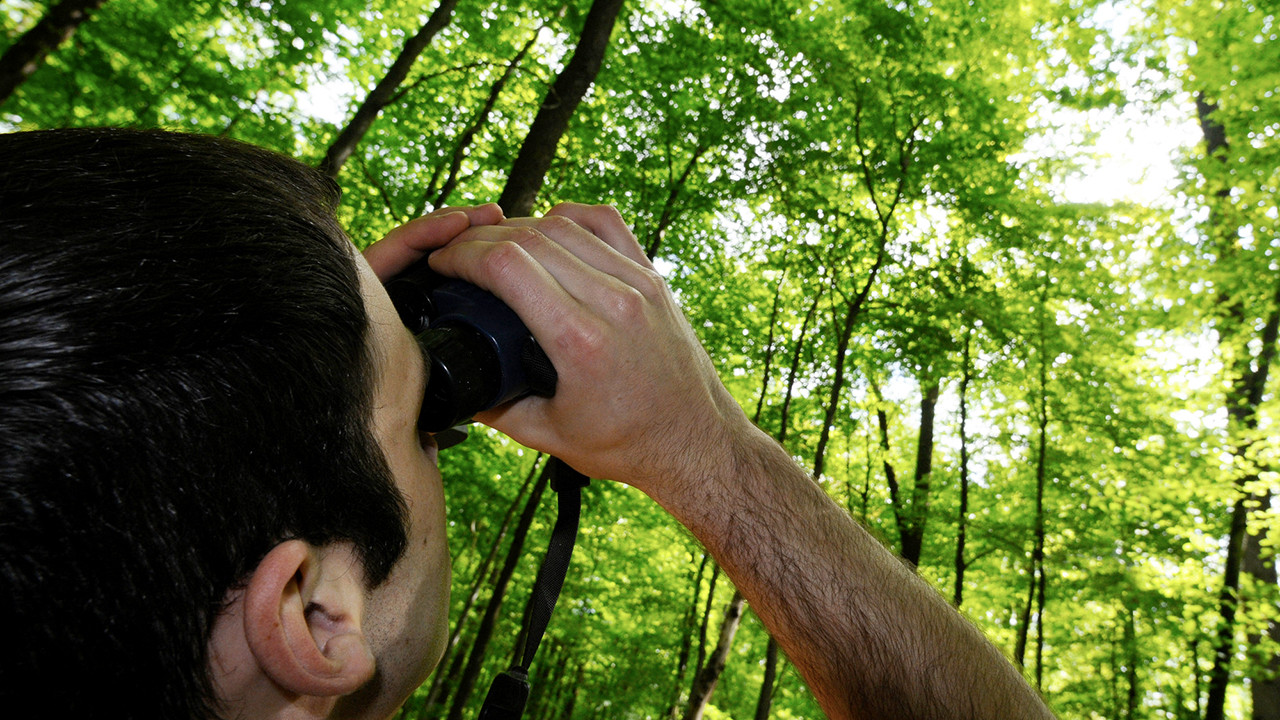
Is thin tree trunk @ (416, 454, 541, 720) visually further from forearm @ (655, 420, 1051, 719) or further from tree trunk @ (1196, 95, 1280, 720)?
forearm @ (655, 420, 1051, 719)

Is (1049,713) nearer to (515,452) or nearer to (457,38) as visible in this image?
(457,38)

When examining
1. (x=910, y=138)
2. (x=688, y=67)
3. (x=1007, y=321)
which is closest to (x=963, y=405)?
(x=1007, y=321)

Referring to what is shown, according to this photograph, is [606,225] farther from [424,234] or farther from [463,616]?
[463,616]

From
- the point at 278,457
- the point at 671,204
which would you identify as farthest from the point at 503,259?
the point at 671,204

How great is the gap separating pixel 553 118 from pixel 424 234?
7.99 feet

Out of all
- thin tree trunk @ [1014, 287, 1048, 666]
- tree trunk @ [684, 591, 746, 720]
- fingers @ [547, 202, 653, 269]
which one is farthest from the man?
thin tree trunk @ [1014, 287, 1048, 666]

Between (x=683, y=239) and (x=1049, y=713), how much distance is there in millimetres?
11394

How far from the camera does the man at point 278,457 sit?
61 centimetres

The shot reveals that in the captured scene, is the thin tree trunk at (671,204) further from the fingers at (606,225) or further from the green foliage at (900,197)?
the fingers at (606,225)

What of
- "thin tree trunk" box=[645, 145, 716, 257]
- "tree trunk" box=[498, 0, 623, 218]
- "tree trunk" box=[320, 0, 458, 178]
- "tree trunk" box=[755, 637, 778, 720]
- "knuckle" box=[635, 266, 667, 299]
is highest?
"thin tree trunk" box=[645, 145, 716, 257]

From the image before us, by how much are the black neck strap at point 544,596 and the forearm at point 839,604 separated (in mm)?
209

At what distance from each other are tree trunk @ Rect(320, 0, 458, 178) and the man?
4865 millimetres

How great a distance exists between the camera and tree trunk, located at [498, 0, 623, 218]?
3316mm

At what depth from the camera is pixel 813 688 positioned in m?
1.20
